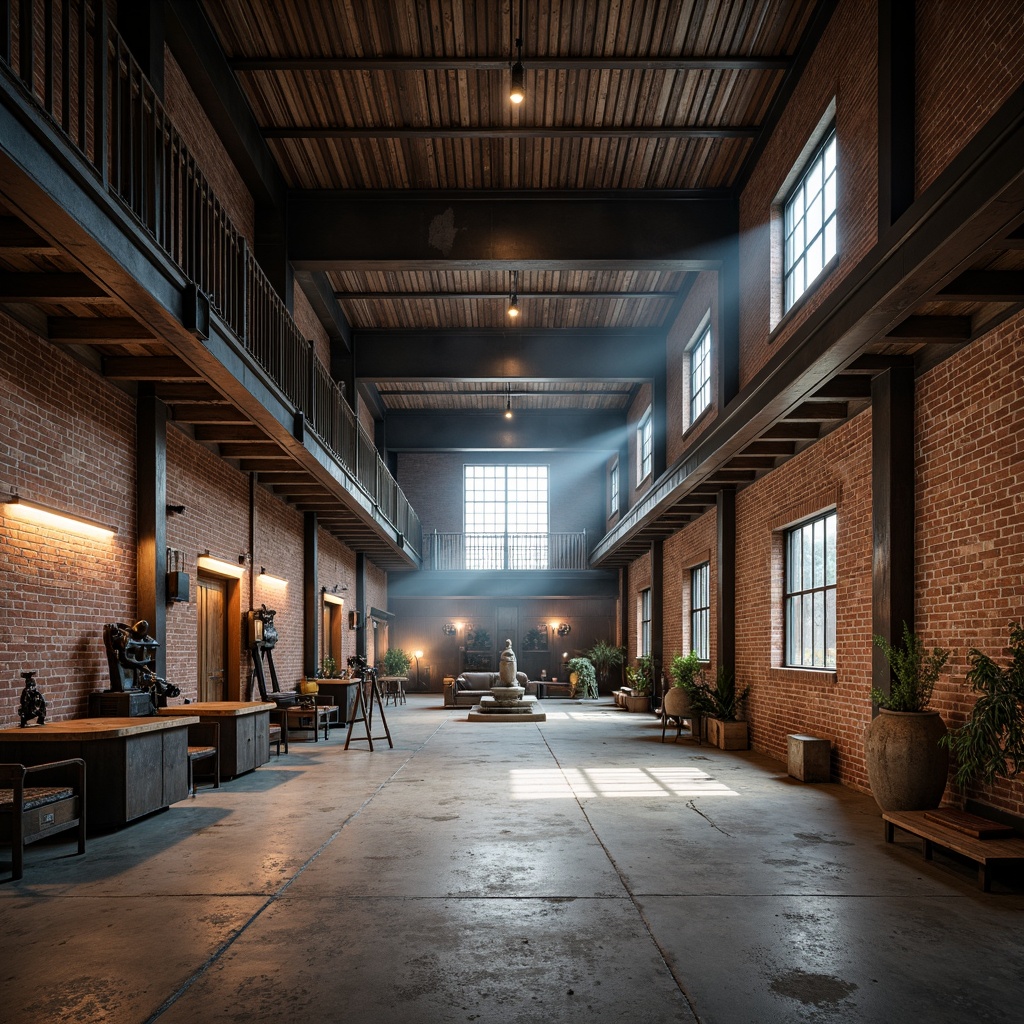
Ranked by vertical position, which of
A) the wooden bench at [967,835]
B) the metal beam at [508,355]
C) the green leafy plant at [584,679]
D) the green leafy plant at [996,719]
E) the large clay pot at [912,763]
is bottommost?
the green leafy plant at [584,679]

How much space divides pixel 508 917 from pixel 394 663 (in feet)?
67.5

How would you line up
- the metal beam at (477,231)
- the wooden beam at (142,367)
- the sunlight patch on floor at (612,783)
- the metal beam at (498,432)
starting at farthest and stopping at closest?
the metal beam at (498,432) < the metal beam at (477,231) < the sunlight patch on floor at (612,783) < the wooden beam at (142,367)

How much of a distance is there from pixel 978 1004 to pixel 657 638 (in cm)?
1533

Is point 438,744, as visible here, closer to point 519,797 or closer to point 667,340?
point 519,797

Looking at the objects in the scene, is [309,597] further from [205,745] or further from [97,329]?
[97,329]

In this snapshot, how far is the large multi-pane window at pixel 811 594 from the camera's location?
30.8ft

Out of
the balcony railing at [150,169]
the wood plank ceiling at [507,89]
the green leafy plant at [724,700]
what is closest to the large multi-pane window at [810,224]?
the wood plank ceiling at [507,89]

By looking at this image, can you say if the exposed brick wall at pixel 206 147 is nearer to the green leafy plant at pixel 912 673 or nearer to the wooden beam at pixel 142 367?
the wooden beam at pixel 142 367

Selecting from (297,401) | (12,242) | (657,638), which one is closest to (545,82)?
(297,401)

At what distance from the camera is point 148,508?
8.34 metres

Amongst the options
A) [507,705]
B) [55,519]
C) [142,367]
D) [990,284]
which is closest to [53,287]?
[142,367]

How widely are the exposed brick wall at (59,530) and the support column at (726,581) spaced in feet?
26.6

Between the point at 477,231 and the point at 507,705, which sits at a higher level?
the point at 477,231

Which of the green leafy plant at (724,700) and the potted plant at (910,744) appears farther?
the green leafy plant at (724,700)
